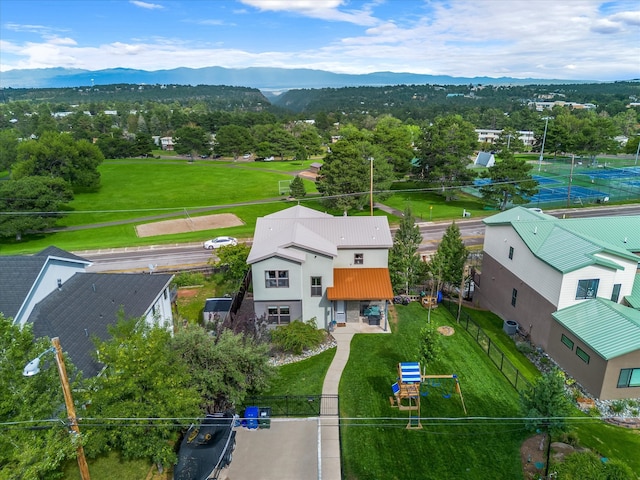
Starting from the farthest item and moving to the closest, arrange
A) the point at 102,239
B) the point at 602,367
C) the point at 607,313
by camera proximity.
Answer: the point at 102,239 < the point at 607,313 < the point at 602,367

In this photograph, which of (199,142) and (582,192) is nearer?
(582,192)

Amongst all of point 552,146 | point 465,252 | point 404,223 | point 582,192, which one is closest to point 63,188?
point 404,223

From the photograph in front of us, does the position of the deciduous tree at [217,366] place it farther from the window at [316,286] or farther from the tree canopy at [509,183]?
the tree canopy at [509,183]

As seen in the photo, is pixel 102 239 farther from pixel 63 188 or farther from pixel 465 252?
pixel 465 252

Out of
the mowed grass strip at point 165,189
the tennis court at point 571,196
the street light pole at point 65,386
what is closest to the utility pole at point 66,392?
the street light pole at point 65,386

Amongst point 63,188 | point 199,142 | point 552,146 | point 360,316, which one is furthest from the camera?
point 199,142

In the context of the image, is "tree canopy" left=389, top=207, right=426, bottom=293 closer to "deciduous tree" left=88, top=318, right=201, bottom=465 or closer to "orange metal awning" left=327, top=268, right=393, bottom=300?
"orange metal awning" left=327, top=268, right=393, bottom=300

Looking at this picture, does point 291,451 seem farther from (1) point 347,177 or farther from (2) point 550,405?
(1) point 347,177

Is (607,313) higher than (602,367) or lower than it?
higher
